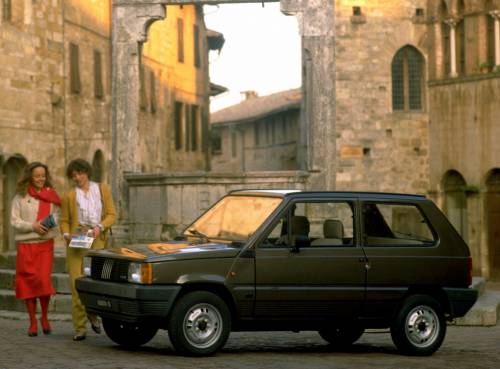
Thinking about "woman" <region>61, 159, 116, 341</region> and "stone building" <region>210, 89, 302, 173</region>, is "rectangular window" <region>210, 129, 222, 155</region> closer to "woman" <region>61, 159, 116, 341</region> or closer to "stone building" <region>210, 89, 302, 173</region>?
"stone building" <region>210, 89, 302, 173</region>

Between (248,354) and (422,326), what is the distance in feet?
5.74

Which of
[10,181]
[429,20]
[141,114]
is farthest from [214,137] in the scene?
[10,181]

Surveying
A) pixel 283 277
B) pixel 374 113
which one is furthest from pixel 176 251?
pixel 374 113

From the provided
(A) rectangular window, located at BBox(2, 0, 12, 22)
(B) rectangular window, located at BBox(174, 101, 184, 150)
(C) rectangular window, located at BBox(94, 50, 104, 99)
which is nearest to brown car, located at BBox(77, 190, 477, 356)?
(A) rectangular window, located at BBox(2, 0, 12, 22)

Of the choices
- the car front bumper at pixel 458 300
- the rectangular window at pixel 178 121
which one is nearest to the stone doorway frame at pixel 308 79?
the car front bumper at pixel 458 300

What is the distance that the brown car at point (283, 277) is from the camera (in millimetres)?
10984

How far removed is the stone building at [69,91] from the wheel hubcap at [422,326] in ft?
61.9

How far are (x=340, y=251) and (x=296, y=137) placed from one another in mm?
40943

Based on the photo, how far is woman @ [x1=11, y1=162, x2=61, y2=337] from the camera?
1303 centimetres

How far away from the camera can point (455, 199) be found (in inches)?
1361

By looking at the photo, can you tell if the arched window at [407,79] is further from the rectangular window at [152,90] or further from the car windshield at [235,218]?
the car windshield at [235,218]

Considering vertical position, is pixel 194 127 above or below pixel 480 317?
above

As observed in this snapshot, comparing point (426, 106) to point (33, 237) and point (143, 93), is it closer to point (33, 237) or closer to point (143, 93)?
point (143, 93)

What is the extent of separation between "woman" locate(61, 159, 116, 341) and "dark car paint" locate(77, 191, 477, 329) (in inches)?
43.3
